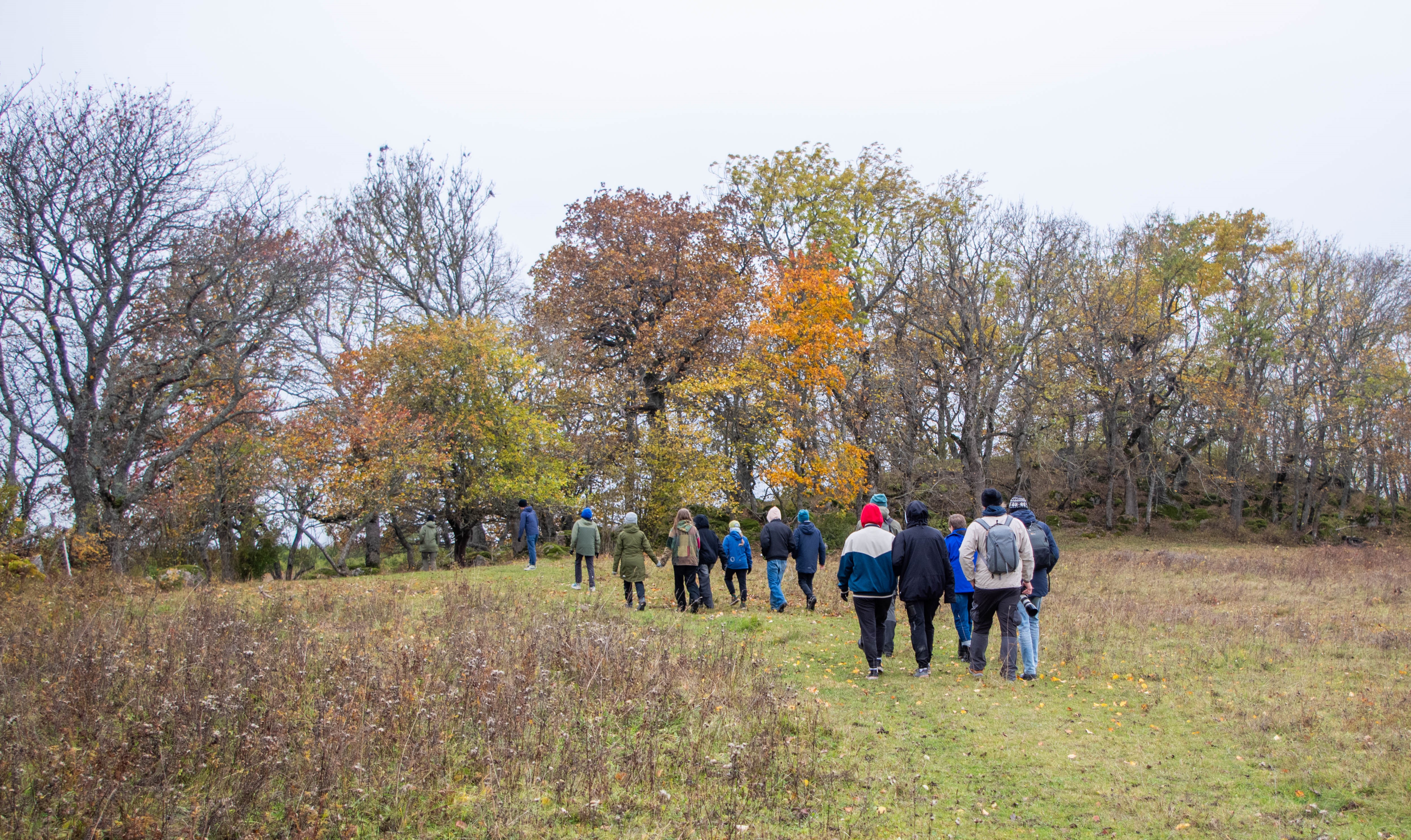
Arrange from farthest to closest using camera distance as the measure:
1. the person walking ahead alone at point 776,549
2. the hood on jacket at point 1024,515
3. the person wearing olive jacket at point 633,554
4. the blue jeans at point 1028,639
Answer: the person walking ahead alone at point 776,549 → the person wearing olive jacket at point 633,554 → the hood on jacket at point 1024,515 → the blue jeans at point 1028,639

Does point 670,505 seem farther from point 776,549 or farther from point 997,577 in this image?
point 997,577

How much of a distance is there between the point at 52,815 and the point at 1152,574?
2204 cm

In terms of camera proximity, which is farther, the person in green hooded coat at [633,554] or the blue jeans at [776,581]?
the blue jeans at [776,581]

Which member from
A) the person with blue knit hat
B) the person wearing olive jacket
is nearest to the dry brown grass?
the person wearing olive jacket

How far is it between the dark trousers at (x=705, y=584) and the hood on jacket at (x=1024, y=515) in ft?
18.0

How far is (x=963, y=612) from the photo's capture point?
1052 cm

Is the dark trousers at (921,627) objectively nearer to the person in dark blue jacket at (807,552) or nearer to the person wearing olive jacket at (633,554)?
the person in dark blue jacket at (807,552)

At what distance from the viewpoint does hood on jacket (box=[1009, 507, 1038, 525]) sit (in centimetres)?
1002

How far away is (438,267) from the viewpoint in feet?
119

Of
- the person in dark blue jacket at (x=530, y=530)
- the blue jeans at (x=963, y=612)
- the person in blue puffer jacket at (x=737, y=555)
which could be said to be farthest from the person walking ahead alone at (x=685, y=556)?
the person in dark blue jacket at (x=530, y=530)

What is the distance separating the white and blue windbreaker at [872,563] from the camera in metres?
9.61

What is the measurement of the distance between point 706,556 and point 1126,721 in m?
7.16

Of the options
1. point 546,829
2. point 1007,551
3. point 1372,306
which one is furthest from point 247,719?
point 1372,306

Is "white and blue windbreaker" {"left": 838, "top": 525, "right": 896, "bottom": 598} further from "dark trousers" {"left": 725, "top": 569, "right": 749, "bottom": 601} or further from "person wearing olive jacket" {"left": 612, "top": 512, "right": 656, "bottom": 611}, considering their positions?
"person wearing olive jacket" {"left": 612, "top": 512, "right": 656, "bottom": 611}
